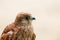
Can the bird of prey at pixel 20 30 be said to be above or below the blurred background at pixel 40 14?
above

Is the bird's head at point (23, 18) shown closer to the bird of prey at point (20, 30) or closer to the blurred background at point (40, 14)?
the bird of prey at point (20, 30)

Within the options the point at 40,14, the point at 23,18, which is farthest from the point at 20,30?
the point at 40,14

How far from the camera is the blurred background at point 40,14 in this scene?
407cm

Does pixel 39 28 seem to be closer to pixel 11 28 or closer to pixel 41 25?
pixel 41 25

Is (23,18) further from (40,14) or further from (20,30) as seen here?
(40,14)

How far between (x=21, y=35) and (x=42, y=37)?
1329 mm

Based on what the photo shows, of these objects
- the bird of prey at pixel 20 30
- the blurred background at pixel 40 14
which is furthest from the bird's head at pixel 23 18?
the blurred background at pixel 40 14

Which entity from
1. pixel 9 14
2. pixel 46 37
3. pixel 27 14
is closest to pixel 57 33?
pixel 46 37

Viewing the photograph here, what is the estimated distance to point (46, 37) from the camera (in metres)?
4.03

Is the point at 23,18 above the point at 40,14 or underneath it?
above

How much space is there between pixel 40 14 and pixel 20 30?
1568 mm

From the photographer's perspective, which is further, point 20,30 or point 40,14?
point 40,14

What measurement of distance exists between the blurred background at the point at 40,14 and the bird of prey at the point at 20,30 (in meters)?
1.14

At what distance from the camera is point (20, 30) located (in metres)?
2.73
